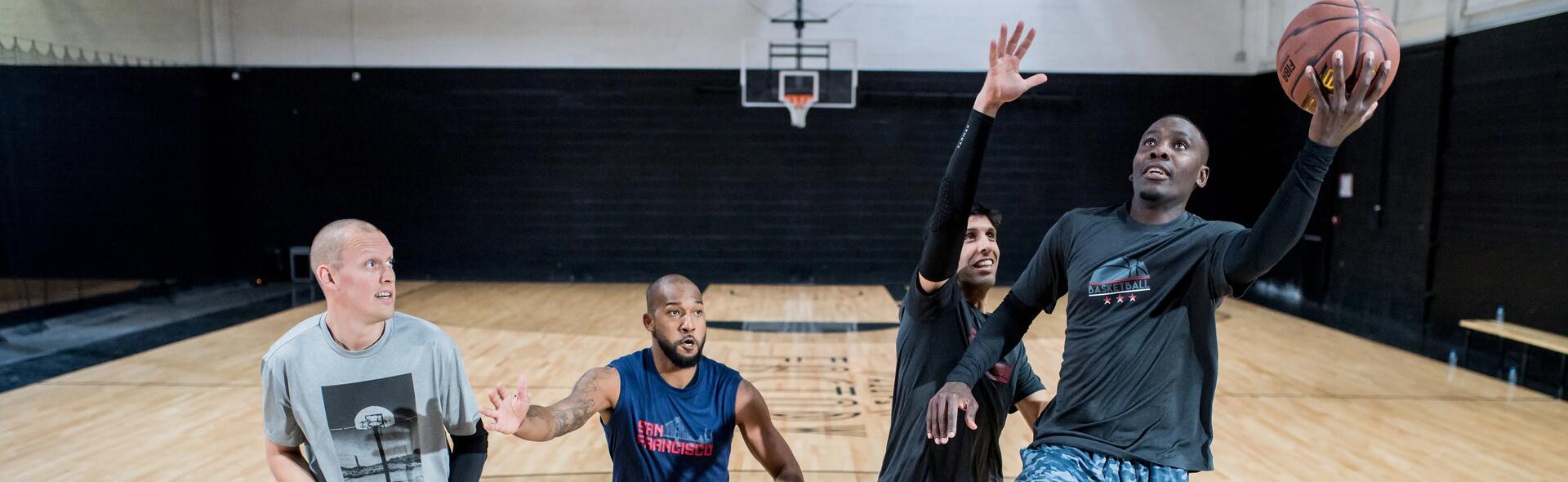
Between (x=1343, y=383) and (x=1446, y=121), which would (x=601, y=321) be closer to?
(x=1343, y=383)

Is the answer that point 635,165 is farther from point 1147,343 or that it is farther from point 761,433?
point 1147,343

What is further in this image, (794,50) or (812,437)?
(794,50)

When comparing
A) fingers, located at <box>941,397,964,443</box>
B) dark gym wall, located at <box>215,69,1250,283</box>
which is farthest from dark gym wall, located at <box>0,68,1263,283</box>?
fingers, located at <box>941,397,964,443</box>

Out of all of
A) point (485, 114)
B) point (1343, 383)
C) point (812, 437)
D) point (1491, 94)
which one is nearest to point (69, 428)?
point (812, 437)

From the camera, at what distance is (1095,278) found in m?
2.21

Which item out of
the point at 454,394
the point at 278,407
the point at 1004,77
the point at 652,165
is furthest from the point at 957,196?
the point at 652,165

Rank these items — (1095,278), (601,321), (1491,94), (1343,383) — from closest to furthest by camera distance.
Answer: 1. (1095,278)
2. (1343,383)
3. (1491,94)
4. (601,321)

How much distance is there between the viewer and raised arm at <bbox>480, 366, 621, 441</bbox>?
2125 mm

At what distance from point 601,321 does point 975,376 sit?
24.5 ft

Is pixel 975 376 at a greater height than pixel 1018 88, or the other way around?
pixel 1018 88

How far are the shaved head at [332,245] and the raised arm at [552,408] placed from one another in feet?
1.73

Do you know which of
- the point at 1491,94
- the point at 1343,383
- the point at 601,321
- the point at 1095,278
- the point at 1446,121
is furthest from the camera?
the point at 601,321

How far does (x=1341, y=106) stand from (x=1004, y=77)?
737 mm

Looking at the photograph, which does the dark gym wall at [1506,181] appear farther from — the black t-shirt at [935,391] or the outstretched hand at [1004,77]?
the outstretched hand at [1004,77]
